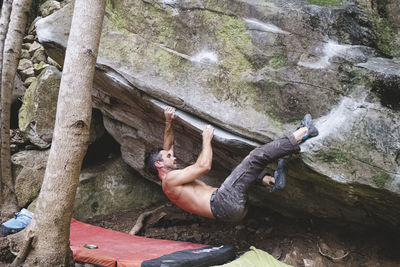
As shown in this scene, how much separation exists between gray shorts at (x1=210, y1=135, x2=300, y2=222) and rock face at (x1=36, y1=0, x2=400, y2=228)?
277 millimetres

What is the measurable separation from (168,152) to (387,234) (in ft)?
10.4

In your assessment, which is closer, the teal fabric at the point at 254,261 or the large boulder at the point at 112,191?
the teal fabric at the point at 254,261

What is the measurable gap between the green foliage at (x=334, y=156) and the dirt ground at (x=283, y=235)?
1.60m

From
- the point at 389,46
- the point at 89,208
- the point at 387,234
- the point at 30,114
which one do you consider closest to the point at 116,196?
the point at 89,208

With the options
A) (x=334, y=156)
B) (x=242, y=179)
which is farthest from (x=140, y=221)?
(x=334, y=156)

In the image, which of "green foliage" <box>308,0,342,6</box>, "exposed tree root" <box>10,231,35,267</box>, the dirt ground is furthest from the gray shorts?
"exposed tree root" <box>10,231,35,267</box>

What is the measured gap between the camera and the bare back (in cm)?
449

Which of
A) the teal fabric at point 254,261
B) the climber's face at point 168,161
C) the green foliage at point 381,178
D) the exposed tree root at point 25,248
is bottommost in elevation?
the teal fabric at point 254,261

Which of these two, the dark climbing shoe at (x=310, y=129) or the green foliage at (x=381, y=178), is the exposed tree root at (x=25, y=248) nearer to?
the dark climbing shoe at (x=310, y=129)

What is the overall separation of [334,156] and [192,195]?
173 cm

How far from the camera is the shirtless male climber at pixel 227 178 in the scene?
4.02m

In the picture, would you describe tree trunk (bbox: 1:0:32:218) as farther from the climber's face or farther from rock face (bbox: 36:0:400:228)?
the climber's face

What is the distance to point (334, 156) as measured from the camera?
3990 millimetres

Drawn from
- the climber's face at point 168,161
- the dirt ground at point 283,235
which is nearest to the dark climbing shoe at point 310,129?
the climber's face at point 168,161
